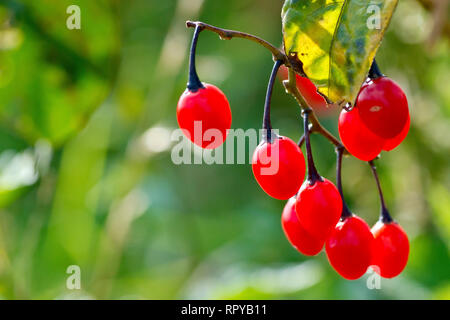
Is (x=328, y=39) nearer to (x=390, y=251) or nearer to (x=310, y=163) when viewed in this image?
(x=310, y=163)

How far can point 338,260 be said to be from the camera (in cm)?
89

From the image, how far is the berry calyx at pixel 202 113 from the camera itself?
807 millimetres

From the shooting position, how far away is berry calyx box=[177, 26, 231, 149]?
2.65 feet

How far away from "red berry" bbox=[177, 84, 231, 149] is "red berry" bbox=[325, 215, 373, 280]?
0.25 metres

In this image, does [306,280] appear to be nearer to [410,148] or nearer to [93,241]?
[410,148]

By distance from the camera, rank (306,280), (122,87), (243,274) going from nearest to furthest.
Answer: (306,280) → (243,274) → (122,87)

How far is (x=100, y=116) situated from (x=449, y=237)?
146cm

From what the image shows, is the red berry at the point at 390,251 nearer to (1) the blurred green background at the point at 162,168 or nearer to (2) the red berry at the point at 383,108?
(2) the red berry at the point at 383,108

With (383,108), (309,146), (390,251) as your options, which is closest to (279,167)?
(309,146)

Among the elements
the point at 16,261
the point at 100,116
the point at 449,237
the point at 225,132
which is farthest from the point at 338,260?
the point at 100,116

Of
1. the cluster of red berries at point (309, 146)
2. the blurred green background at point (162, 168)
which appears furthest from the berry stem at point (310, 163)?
the blurred green background at point (162, 168)

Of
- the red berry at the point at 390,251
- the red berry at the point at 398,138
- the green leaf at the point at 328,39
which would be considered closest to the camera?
the green leaf at the point at 328,39

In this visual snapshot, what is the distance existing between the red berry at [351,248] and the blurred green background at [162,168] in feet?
2.24

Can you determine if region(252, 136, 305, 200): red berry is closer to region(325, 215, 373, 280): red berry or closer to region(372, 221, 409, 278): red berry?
region(325, 215, 373, 280): red berry
